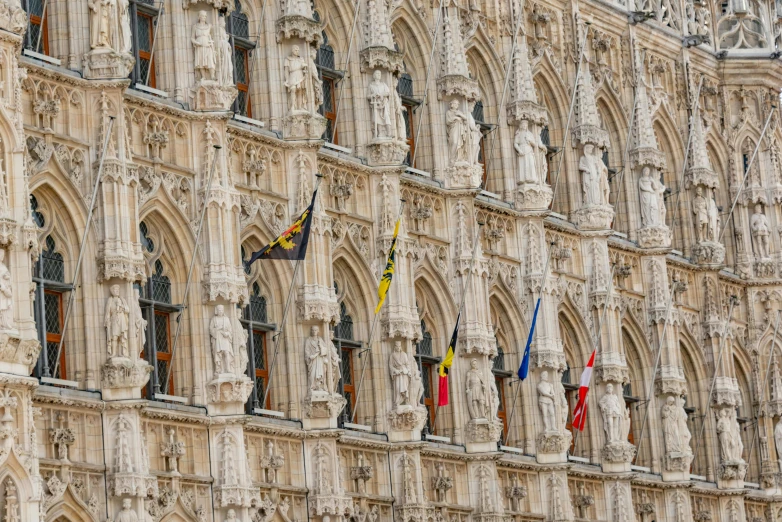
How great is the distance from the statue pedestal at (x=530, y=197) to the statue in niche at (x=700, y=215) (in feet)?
25.4

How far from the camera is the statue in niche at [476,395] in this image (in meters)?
42.4

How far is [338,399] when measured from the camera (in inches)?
1512

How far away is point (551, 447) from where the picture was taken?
146ft

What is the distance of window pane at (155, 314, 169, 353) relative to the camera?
119ft

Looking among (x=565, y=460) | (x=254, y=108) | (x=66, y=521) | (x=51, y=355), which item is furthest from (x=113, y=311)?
(x=565, y=460)

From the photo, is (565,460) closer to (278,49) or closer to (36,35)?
(278,49)

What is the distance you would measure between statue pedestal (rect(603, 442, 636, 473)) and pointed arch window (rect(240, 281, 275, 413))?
10838 millimetres

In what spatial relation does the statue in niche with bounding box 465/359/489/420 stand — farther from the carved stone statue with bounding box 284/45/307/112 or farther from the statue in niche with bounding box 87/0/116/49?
the statue in niche with bounding box 87/0/116/49

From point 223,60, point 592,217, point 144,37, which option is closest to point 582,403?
point 592,217

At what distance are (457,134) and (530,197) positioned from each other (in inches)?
105

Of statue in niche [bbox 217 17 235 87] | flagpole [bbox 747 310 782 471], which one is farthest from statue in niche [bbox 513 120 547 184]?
flagpole [bbox 747 310 782 471]

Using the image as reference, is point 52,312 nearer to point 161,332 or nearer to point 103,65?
point 161,332

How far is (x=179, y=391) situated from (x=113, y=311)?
2.61 m

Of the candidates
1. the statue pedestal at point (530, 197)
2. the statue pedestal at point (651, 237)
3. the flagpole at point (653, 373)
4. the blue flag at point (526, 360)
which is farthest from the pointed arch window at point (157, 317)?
the statue pedestal at point (651, 237)
